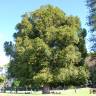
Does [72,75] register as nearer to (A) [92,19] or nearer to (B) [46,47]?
(B) [46,47]

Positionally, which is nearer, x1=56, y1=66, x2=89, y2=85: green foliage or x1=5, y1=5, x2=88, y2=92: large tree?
x1=56, y1=66, x2=89, y2=85: green foliage

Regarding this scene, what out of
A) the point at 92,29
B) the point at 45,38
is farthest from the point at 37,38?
the point at 92,29

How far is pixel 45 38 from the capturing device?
55.8 metres

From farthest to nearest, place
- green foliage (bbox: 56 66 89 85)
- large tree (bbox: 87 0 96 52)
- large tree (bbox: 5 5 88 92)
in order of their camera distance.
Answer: large tree (bbox: 5 5 88 92)
green foliage (bbox: 56 66 89 85)
large tree (bbox: 87 0 96 52)

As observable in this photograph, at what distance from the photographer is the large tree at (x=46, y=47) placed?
54.1 metres

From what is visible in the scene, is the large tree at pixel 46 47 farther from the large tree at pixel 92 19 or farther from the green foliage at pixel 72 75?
the large tree at pixel 92 19

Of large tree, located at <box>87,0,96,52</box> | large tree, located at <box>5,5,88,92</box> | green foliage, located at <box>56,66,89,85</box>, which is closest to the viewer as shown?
large tree, located at <box>87,0,96,52</box>

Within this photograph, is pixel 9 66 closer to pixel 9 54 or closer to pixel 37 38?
pixel 9 54

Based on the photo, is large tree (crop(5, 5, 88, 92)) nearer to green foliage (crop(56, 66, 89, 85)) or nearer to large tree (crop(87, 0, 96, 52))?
green foliage (crop(56, 66, 89, 85))

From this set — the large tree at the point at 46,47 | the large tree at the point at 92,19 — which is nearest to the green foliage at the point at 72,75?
the large tree at the point at 46,47

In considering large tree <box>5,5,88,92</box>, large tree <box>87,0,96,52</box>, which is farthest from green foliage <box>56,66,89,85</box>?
large tree <box>87,0,96,52</box>

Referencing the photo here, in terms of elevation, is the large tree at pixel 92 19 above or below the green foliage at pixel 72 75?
above

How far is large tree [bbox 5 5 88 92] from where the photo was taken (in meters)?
54.1

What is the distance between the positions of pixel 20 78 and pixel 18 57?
305 cm
